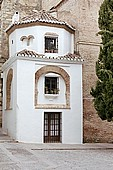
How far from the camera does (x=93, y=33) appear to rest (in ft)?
67.8

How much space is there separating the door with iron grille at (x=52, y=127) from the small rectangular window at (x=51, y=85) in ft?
4.10

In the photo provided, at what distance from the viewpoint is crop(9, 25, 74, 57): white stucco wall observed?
1873 centimetres

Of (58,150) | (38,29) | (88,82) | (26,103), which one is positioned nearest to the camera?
(58,150)

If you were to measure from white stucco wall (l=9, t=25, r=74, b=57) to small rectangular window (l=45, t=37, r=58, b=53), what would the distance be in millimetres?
235

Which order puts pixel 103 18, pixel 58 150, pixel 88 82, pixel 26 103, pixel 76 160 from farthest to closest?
pixel 88 82, pixel 26 103, pixel 103 18, pixel 58 150, pixel 76 160

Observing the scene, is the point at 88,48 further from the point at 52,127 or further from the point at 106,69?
the point at 52,127

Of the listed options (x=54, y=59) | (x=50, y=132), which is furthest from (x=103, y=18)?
(x=50, y=132)

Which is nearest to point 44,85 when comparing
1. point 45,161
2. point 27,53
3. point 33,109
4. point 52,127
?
point 33,109

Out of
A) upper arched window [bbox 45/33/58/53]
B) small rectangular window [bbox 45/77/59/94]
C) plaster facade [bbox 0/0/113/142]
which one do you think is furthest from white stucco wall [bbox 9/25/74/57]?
small rectangular window [bbox 45/77/59/94]

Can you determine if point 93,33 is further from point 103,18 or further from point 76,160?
point 76,160

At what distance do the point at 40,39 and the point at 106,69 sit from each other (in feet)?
15.8

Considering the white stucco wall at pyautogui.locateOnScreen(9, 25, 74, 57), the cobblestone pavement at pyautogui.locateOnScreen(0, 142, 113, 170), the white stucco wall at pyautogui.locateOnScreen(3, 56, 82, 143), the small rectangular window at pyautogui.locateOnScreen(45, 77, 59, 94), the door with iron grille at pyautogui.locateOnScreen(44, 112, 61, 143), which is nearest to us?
the cobblestone pavement at pyautogui.locateOnScreen(0, 142, 113, 170)

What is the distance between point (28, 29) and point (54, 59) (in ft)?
8.28

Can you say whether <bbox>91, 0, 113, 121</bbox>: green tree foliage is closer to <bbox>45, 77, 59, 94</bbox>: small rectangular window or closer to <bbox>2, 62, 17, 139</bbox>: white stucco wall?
<bbox>45, 77, 59, 94</bbox>: small rectangular window
